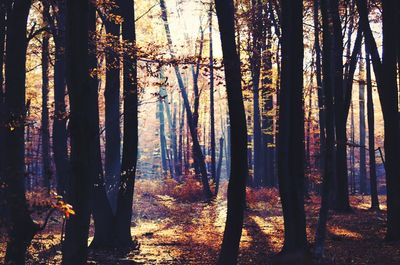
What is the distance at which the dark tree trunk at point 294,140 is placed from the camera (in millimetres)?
11414

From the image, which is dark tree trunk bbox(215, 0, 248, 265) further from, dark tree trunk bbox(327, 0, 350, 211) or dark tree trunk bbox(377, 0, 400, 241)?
dark tree trunk bbox(327, 0, 350, 211)

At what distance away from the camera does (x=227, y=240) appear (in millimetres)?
10344

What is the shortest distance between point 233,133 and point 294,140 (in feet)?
6.44

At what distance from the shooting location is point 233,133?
10242mm

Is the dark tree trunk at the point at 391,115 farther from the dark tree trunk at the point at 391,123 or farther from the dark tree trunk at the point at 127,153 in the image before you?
the dark tree trunk at the point at 127,153

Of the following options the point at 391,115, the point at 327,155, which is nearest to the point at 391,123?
the point at 391,115

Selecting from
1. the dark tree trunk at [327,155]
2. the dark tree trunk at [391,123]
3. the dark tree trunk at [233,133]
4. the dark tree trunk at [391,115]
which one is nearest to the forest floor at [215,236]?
the dark tree trunk at [327,155]

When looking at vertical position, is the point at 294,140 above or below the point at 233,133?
below

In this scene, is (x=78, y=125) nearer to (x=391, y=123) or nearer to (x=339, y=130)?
(x=391, y=123)

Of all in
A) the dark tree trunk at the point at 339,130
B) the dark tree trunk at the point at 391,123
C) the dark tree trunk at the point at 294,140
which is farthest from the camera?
the dark tree trunk at the point at 339,130

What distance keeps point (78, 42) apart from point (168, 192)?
75.3 feet

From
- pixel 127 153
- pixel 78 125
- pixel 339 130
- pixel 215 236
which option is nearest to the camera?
pixel 78 125

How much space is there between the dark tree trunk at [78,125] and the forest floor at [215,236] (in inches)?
30.6

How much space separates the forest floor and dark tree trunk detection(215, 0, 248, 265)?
197cm
